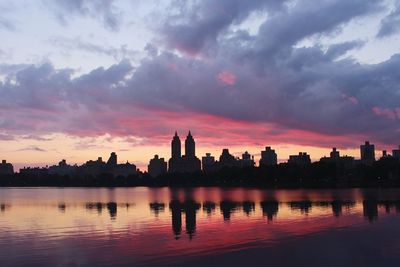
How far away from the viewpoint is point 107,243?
35.6 m

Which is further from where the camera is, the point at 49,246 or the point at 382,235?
the point at 382,235

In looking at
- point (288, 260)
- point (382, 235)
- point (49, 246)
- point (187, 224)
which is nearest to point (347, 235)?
point (382, 235)

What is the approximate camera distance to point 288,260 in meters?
28.4

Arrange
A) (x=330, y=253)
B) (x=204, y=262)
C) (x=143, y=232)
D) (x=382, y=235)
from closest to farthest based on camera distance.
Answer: (x=204, y=262) < (x=330, y=253) < (x=382, y=235) < (x=143, y=232)

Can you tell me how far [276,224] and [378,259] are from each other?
18631 mm

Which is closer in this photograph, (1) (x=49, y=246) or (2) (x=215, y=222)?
(1) (x=49, y=246)

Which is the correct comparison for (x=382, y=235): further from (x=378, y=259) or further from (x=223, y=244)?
(x=223, y=244)

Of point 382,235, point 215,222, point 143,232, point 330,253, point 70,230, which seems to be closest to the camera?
point 330,253

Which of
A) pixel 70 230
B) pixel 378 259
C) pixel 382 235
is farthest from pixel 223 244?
pixel 70 230


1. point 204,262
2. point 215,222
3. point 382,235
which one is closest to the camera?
point 204,262

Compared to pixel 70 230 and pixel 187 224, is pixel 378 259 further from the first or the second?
pixel 70 230

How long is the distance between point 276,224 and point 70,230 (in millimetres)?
18638

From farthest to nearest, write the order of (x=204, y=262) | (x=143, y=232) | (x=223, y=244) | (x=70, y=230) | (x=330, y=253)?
(x=70, y=230) < (x=143, y=232) < (x=223, y=244) < (x=330, y=253) < (x=204, y=262)

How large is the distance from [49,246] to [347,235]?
71.7 feet
